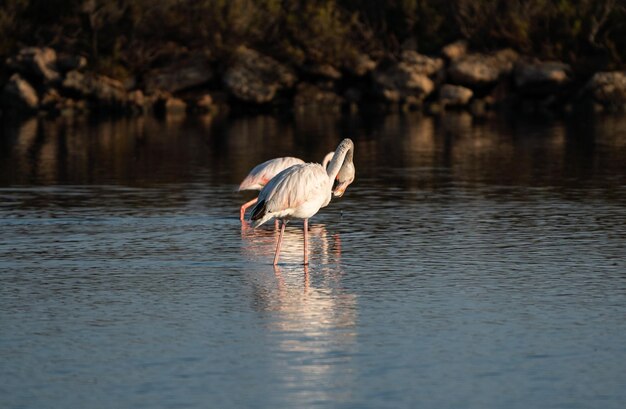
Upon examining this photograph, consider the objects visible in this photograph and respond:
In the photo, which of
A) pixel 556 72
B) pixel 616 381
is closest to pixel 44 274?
pixel 616 381

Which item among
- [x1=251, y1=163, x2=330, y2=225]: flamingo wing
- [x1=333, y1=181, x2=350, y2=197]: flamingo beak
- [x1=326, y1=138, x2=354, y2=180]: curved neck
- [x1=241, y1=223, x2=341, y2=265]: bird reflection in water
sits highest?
[x1=326, y1=138, x2=354, y2=180]: curved neck

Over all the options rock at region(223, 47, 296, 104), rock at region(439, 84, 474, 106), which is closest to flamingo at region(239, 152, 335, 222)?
rock at region(439, 84, 474, 106)

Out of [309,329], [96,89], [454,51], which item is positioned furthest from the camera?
[454,51]

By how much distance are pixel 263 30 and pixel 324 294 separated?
140ft

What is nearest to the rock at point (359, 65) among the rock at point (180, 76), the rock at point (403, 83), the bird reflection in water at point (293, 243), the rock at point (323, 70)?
the rock at point (323, 70)

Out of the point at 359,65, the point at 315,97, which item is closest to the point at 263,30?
the point at 315,97

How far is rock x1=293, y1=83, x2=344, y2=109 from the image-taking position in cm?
5044

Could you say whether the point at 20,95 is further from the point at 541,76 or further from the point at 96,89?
the point at 541,76

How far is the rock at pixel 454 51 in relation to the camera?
49531 mm

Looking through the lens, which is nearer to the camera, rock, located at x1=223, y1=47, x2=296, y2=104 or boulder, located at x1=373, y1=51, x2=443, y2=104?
boulder, located at x1=373, y1=51, x2=443, y2=104

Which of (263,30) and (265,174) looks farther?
(263,30)

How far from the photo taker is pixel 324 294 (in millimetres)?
11164

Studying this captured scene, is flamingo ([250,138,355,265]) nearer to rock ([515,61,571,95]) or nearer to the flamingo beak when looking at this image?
the flamingo beak

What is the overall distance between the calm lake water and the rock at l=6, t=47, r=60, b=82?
25.5m
